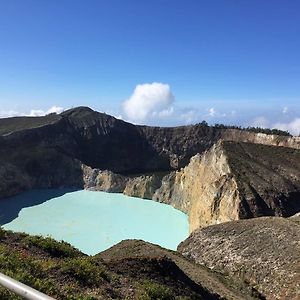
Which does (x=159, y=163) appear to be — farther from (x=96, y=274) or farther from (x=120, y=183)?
(x=96, y=274)

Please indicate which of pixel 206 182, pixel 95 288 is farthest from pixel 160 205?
pixel 95 288

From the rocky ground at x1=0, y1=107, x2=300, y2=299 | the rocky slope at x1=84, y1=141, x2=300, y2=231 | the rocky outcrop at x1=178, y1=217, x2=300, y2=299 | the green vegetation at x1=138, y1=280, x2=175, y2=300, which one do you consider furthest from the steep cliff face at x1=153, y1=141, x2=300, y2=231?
the green vegetation at x1=138, y1=280, x2=175, y2=300

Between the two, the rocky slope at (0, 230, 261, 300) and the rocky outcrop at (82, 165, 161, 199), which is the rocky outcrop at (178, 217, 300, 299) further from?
the rocky outcrop at (82, 165, 161, 199)

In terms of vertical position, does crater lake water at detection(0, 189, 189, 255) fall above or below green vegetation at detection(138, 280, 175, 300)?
below

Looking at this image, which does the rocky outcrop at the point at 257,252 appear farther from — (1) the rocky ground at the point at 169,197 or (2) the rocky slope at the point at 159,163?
(2) the rocky slope at the point at 159,163

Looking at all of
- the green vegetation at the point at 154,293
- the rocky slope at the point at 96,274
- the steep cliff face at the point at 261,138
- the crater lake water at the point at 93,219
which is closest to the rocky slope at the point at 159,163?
the steep cliff face at the point at 261,138
